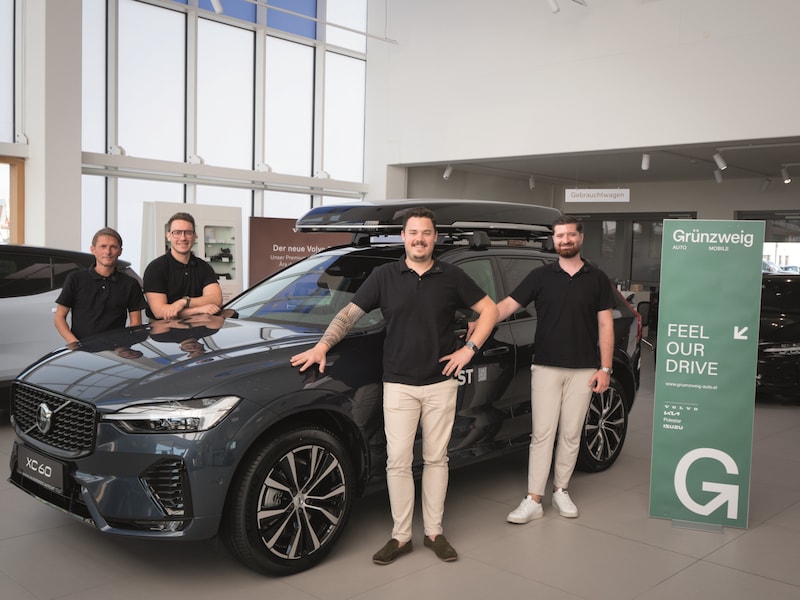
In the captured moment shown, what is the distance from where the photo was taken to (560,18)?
11695 mm

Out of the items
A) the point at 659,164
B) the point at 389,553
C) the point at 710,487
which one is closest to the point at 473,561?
the point at 389,553

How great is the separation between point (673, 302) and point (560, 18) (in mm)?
8779

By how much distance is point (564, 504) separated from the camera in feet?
13.8

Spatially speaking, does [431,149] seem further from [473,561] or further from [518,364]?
[473,561]

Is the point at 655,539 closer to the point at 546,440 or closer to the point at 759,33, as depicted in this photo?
the point at 546,440

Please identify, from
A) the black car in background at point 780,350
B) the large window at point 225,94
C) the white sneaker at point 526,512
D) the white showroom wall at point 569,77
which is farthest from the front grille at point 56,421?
the large window at point 225,94

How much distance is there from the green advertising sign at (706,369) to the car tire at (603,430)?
0.68m

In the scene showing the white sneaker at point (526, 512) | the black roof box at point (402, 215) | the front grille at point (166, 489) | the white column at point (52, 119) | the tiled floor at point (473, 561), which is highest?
the white column at point (52, 119)

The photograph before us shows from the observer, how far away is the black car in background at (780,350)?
753 cm

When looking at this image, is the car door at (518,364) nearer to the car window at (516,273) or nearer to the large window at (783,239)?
the car window at (516,273)

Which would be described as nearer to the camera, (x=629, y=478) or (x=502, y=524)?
(x=502, y=524)

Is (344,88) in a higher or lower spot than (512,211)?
higher

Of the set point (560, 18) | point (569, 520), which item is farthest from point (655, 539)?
point (560, 18)

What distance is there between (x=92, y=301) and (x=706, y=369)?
340cm
